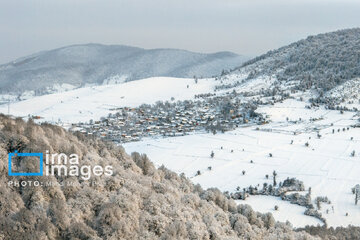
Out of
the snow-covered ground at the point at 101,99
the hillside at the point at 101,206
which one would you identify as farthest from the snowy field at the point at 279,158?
the snow-covered ground at the point at 101,99

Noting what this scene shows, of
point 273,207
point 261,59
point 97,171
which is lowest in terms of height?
point 273,207

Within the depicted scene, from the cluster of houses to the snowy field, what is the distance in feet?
24.9

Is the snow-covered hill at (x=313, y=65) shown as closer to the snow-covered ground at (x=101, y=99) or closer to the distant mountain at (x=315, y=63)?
the distant mountain at (x=315, y=63)

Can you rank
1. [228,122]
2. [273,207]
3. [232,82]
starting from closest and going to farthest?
[273,207]
[228,122]
[232,82]

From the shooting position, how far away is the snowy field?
37.5 metres

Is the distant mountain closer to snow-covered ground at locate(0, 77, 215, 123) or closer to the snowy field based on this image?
snow-covered ground at locate(0, 77, 215, 123)

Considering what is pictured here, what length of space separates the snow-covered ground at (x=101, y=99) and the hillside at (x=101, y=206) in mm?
74295

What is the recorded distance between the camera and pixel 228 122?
261 ft

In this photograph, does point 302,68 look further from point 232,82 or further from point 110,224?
point 110,224

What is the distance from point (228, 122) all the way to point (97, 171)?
63707mm

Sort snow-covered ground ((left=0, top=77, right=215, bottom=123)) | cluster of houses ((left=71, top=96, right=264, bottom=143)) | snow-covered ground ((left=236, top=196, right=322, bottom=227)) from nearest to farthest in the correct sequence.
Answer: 1. snow-covered ground ((left=236, top=196, right=322, bottom=227))
2. cluster of houses ((left=71, top=96, right=264, bottom=143))
3. snow-covered ground ((left=0, top=77, right=215, bottom=123))

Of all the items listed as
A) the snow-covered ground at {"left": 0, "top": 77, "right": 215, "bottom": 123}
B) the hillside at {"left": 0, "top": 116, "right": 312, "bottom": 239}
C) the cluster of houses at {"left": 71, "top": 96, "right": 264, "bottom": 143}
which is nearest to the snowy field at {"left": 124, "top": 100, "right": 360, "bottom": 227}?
the cluster of houses at {"left": 71, "top": 96, "right": 264, "bottom": 143}

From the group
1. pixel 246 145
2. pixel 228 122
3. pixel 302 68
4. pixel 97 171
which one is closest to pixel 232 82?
pixel 302 68

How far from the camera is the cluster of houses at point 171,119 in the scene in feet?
242
